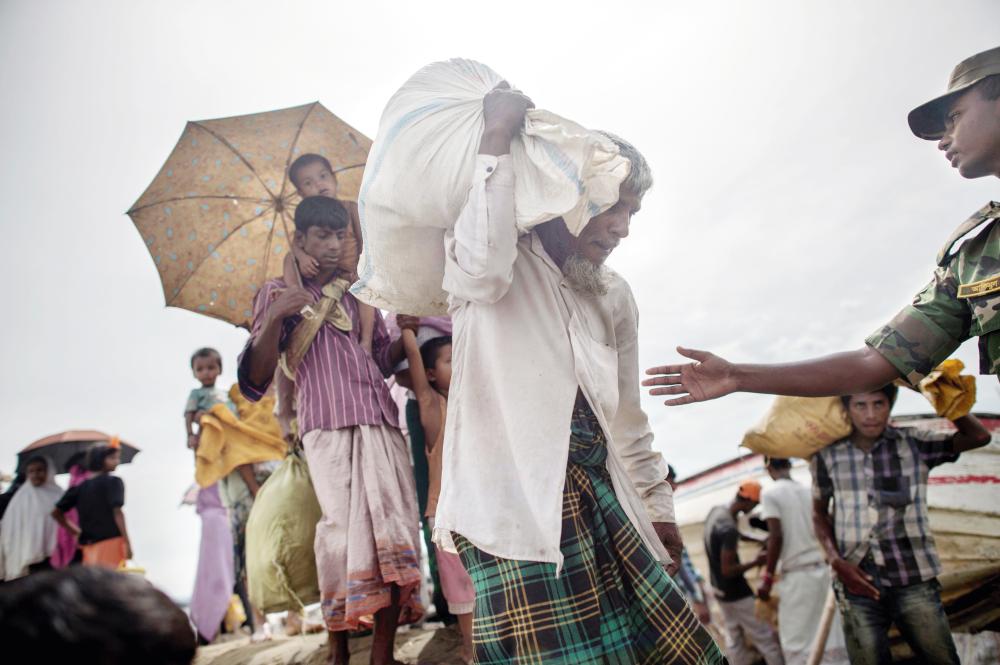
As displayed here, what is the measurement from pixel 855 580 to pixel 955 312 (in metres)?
2.65

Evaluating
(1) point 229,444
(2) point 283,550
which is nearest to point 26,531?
(1) point 229,444

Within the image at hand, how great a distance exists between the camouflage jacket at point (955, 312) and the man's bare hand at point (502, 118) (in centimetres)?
157

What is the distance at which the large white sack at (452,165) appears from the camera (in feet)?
5.79

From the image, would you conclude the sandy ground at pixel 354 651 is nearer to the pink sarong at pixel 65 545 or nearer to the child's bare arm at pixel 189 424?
the child's bare arm at pixel 189 424

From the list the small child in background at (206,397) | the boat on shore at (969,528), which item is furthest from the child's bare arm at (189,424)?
the boat on shore at (969,528)

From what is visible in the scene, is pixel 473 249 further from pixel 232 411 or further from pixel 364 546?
pixel 232 411

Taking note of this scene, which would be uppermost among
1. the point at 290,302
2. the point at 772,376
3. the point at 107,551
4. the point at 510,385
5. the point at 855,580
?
the point at 290,302

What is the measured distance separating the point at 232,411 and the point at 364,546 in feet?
11.2

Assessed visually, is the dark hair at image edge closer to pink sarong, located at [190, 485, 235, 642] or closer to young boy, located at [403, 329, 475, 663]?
young boy, located at [403, 329, 475, 663]

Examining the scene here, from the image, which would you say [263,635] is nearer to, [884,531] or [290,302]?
[290,302]

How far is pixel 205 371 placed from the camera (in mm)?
6039

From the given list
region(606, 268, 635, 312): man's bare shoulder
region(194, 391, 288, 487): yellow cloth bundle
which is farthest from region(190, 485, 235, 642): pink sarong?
region(606, 268, 635, 312): man's bare shoulder

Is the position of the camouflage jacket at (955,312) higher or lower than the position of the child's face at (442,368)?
→ lower

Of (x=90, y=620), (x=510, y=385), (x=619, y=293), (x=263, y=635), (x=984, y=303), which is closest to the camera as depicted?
(x=90, y=620)
